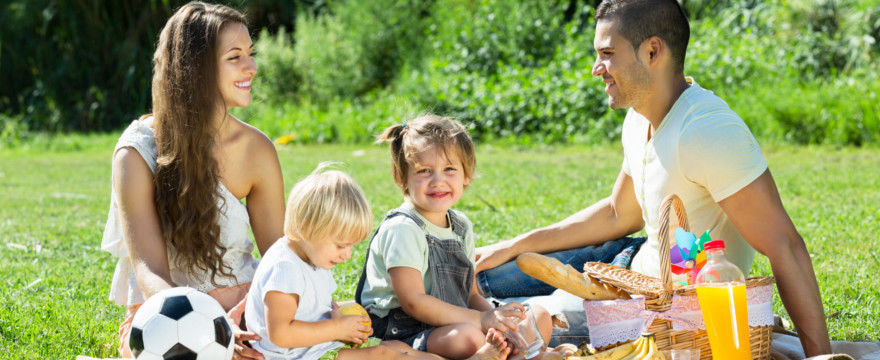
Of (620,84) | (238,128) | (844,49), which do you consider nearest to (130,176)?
(238,128)

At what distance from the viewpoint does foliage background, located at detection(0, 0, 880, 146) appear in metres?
12.0

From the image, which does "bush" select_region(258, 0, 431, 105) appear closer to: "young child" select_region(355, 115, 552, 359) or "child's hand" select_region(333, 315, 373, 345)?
"young child" select_region(355, 115, 552, 359)

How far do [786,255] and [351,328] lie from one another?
5.08ft

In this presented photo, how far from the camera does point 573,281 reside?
3.30 m

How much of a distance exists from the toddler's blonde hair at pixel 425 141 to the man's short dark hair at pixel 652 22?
0.77 m

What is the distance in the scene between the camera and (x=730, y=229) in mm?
3600

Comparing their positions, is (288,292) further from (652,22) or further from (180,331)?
(652,22)

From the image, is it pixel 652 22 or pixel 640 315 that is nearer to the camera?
pixel 640 315

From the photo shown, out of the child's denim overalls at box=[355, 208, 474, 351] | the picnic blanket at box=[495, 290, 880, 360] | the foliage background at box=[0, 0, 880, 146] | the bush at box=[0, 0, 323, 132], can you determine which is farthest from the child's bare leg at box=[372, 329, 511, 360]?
the bush at box=[0, 0, 323, 132]

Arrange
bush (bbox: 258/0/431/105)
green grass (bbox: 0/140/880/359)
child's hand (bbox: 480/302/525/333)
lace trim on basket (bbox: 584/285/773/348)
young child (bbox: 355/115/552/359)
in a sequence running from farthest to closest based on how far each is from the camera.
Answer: bush (bbox: 258/0/431/105), green grass (bbox: 0/140/880/359), young child (bbox: 355/115/552/359), child's hand (bbox: 480/302/525/333), lace trim on basket (bbox: 584/285/773/348)

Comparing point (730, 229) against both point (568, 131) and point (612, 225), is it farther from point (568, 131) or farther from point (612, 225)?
point (568, 131)

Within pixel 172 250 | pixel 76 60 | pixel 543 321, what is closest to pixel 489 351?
pixel 543 321

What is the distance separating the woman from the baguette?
3.79 feet

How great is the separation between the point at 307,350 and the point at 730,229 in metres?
1.68
